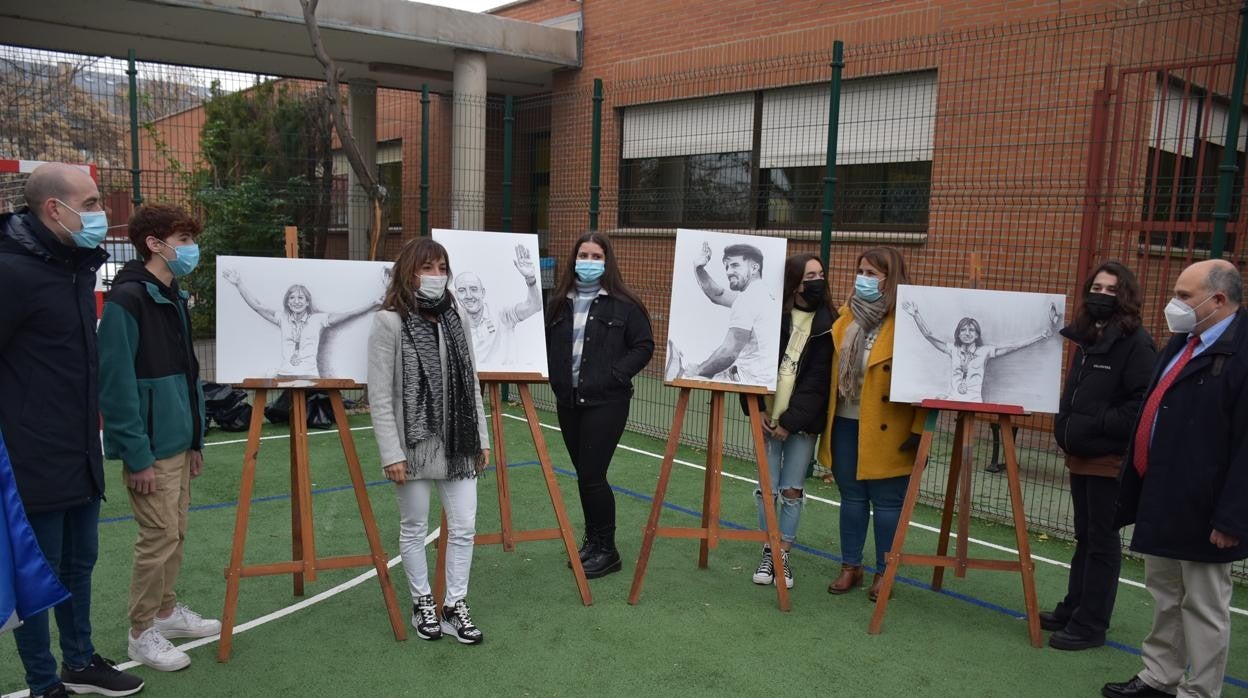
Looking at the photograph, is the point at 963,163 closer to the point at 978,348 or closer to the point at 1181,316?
the point at 978,348

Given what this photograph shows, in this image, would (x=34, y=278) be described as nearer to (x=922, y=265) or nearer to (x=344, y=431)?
(x=344, y=431)

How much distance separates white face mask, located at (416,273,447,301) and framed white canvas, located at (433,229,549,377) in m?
0.79

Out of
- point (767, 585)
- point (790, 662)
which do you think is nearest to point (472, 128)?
point (767, 585)

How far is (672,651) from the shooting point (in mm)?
3814

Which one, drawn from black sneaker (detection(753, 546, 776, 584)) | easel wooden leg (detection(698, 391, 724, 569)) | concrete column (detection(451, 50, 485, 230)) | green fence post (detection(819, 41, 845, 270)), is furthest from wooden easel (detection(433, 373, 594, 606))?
concrete column (detection(451, 50, 485, 230))

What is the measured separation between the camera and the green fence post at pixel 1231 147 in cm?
454

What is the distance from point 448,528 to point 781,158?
6.61m

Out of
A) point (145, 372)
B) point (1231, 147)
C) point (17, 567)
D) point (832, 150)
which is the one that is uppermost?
point (832, 150)

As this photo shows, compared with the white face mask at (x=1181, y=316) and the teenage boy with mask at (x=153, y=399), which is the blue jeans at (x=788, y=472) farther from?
the teenage boy with mask at (x=153, y=399)

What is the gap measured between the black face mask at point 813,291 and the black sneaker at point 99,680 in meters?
3.45

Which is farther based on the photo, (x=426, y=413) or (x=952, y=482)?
(x=952, y=482)

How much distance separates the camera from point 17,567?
7.80ft

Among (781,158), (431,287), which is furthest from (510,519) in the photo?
(781,158)

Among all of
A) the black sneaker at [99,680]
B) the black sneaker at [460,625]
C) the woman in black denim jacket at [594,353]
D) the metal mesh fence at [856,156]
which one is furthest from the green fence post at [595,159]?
the black sneaker at [99,680]
